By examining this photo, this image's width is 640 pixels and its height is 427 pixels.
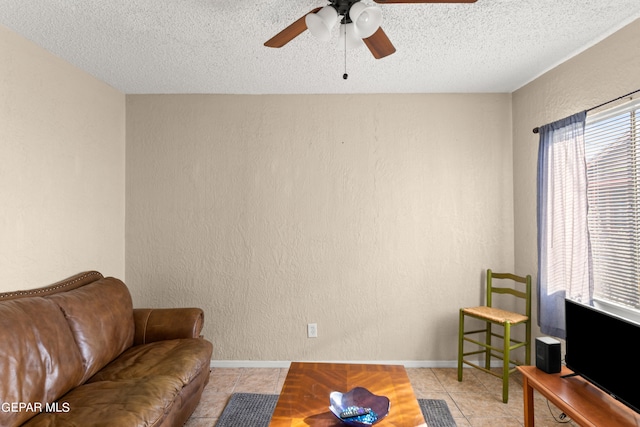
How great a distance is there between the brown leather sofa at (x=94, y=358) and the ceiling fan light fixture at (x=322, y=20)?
200 centimetres

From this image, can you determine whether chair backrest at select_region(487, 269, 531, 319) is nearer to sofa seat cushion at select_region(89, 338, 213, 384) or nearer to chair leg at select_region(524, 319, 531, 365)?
chair leg at select_region(524, 319, 531, 365)

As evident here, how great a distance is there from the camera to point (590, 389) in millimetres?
1994

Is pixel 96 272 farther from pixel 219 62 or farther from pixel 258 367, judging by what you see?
pixel 219 62

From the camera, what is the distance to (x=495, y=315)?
2.98 metres

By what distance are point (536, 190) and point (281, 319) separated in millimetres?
2502

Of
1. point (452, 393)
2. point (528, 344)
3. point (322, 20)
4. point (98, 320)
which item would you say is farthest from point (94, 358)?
point (528, 344)

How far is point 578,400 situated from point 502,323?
3.10 ft

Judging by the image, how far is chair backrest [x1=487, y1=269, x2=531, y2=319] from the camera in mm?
3034

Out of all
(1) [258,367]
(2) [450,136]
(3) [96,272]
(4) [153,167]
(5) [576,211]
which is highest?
(2) [450,136]

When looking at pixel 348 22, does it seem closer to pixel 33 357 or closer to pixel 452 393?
pixel 33 357

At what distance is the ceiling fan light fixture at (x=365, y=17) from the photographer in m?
1.56

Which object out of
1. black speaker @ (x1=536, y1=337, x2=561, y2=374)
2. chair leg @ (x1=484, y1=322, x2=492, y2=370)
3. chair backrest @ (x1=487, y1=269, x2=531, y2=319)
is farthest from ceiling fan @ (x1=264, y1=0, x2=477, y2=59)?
chair leg @ (x1=484, y1=322, x2=492, y2=370)

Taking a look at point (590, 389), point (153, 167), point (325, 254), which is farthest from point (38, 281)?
point (590, 389)

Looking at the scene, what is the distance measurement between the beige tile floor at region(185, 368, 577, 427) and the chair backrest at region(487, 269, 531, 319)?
2.14 feet
